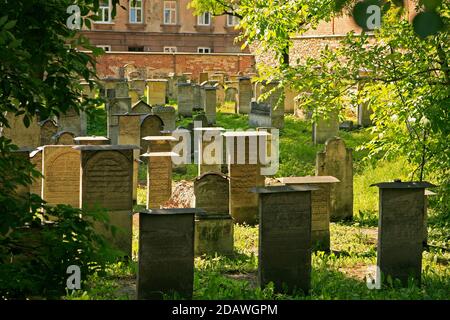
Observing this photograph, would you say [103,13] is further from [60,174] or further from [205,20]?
[205,20]

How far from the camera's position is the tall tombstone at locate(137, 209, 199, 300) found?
7.62 m

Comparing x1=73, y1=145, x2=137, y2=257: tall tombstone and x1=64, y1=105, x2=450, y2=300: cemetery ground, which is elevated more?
x1=73, y1=145, x2=137, y2=257: tall tombstone

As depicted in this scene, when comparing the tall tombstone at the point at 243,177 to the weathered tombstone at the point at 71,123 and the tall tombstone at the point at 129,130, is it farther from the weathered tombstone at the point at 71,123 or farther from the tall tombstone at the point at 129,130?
the weathered tombstone at the point at 71,123

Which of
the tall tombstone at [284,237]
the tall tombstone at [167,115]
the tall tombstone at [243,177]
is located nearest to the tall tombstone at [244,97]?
the tall tombstone at [167,115]

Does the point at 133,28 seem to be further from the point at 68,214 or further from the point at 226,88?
the point at 68,214

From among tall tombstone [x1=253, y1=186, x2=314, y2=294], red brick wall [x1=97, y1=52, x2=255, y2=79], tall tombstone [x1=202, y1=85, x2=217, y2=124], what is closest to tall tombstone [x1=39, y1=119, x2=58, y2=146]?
tall tombstone [x1=202, y1=85, x2=217, y2=124]

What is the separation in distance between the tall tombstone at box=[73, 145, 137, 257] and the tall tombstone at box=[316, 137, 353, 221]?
4509 mm

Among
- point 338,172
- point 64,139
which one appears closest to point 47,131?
point 64,139

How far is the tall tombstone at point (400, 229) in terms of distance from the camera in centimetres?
855

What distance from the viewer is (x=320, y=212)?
11328 mm

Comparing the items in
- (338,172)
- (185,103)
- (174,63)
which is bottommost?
(338,172)

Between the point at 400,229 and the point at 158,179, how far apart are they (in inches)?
246

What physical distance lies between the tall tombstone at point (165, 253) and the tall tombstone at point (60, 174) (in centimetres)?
482

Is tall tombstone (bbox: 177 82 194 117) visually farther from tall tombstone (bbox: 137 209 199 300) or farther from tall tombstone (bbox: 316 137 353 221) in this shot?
tall tombstone (bbox: 137 209 199 300)
